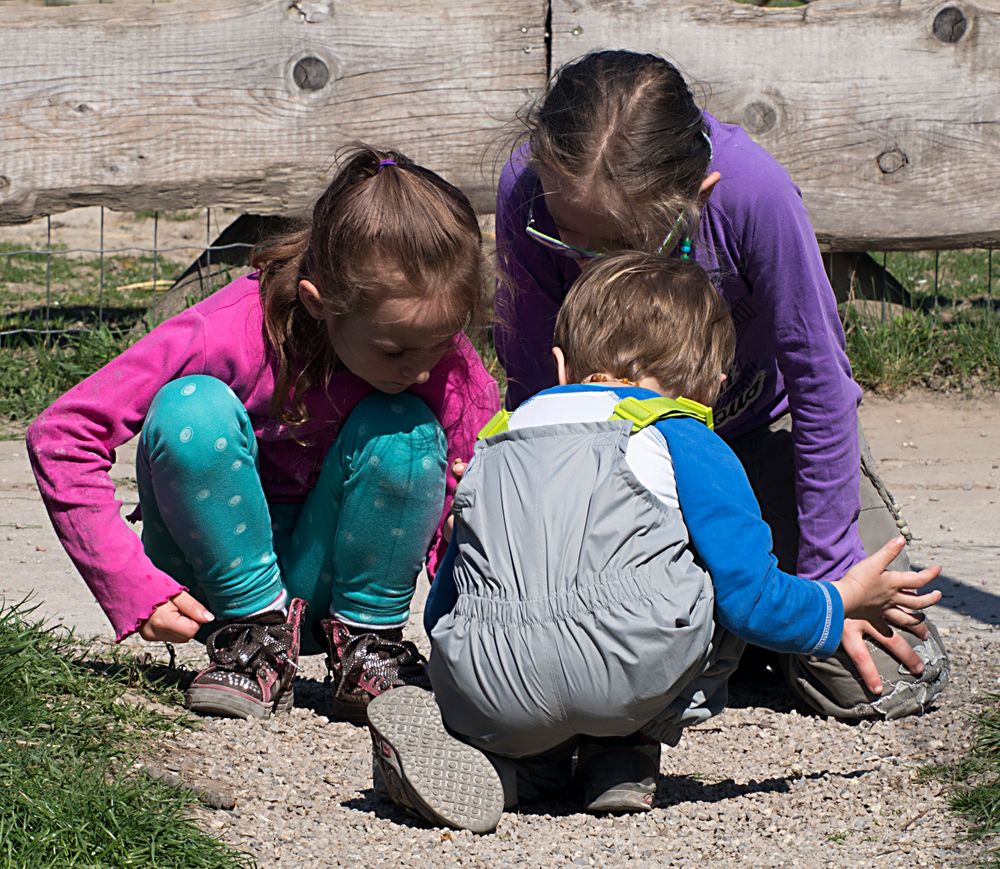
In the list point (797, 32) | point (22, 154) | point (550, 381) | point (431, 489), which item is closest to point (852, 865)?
point (431, 489)

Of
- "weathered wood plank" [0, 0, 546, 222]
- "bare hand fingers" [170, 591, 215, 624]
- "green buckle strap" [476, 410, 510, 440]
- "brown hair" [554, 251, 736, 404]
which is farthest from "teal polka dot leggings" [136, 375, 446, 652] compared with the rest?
"weathered wood plank" [0, 0, 546, 222]

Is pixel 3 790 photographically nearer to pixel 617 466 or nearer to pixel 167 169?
pixel 617 466

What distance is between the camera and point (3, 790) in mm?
2092

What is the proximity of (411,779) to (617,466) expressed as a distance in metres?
0.57

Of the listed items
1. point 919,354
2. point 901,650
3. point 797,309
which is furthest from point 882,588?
point 919,354

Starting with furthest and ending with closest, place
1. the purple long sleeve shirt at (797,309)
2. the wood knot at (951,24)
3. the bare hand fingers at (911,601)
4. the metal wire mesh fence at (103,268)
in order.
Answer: the metal wire mesh fence at (103,268) < the wood knot at (951,24) < the purple long sleeve shirt at (797,309) < the bare hand fingers at (911,601)

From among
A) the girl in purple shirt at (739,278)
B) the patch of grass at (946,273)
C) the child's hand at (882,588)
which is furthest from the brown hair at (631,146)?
the patch of grass at (946,273)

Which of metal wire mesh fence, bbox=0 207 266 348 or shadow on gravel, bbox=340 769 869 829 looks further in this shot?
metal wire mesh fence, bbox=0 207 266 348

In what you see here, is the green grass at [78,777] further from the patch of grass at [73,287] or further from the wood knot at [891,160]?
the wood knot at [891,160]

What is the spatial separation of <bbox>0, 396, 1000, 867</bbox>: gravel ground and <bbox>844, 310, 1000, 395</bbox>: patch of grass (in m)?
2.02

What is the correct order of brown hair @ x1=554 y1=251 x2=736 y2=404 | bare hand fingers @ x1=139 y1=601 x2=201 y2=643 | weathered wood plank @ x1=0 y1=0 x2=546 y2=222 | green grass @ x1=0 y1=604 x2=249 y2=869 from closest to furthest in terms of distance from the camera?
green grass @ x1=0 y1=604 x2=249 y2=869 → brown hair @ x1=554 y1=251 x2=736 y2=404 → bare hand fingers @ x1=139 y1=601 x2=201 y2=643 → weathered wood plank @ x1=0 y1=0 x2=546 y2=222

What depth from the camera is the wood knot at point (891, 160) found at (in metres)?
5.16

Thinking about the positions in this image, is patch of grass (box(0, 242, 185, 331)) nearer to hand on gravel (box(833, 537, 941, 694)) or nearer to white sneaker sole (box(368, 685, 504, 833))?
white sneaker sole (box(368, 685, 504, 833))

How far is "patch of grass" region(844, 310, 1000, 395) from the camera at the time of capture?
17.5 feet
